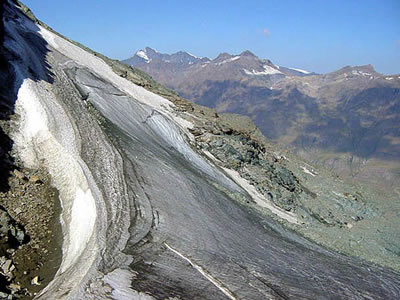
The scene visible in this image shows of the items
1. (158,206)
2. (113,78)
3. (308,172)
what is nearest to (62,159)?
(158,206)

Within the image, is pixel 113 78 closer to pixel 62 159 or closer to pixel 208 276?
pixel 62 159

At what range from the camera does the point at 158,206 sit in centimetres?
1731

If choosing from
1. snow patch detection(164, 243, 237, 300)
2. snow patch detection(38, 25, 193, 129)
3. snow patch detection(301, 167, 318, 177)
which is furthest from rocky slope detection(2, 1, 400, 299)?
snow patch detection(301, 167, 318, 177)

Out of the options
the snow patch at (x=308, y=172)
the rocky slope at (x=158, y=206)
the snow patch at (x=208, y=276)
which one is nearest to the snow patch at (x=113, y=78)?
the rocky slope at (x=158, y=206)

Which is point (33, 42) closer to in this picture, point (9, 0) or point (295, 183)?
point (9, 0)

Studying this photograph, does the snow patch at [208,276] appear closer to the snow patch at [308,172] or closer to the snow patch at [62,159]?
the snow patch at [62,159]

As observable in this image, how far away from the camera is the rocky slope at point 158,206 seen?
40.5 ft

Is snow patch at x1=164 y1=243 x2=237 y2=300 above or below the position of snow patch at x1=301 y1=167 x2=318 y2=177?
below

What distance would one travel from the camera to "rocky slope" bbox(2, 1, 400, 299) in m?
12.3

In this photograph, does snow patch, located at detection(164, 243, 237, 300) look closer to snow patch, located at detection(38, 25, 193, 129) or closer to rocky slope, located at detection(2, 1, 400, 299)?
rocky slope, located at detection(2, 1, 400, 299)

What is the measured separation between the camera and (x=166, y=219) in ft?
53.8

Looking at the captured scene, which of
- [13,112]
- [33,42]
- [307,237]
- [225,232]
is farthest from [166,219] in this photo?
[33,42]

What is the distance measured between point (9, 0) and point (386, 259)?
43.5m

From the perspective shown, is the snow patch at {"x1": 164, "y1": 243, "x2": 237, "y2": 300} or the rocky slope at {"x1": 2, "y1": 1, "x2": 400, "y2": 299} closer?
the snow patch at {"x1": 164, "y1": 243, "x2": 237, "y2": 300}
